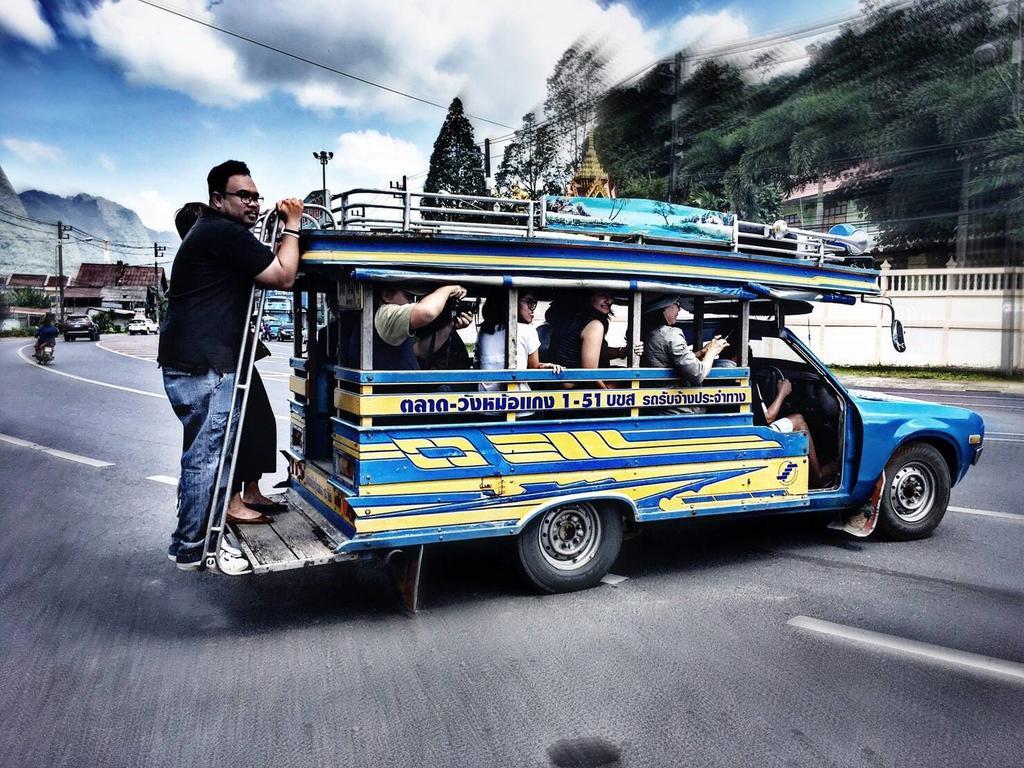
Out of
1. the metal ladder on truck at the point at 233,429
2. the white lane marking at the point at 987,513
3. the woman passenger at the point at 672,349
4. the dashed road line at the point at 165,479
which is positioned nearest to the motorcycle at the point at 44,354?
the dashed road line at the point at 165,479

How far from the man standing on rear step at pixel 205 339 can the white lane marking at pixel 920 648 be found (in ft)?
9.73

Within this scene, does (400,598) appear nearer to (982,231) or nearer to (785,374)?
(785,374)

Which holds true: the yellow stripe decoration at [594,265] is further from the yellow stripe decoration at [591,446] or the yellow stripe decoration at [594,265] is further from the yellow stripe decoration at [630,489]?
the yellow stripe decoration at [630,489]

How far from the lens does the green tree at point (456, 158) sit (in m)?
44.8

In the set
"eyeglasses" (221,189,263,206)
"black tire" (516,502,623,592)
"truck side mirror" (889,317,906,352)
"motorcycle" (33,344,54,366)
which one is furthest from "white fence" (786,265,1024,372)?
"motorcycle" (33,344,54,366)

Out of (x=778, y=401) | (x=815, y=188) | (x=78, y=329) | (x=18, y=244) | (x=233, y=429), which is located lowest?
(x=233, y=429)

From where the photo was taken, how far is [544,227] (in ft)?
14.7

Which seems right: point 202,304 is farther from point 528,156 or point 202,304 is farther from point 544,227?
point 528,156

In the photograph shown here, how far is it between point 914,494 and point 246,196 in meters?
4.93

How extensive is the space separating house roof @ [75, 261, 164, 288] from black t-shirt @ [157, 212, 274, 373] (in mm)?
93782

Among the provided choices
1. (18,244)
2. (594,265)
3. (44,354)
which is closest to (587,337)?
(594,265)

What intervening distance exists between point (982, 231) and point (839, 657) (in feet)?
94.0

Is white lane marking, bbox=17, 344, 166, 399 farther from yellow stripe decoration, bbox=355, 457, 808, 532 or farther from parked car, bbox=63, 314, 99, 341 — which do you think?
parked car, bbox=63, 314, 99, 341

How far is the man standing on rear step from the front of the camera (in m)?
4.05
